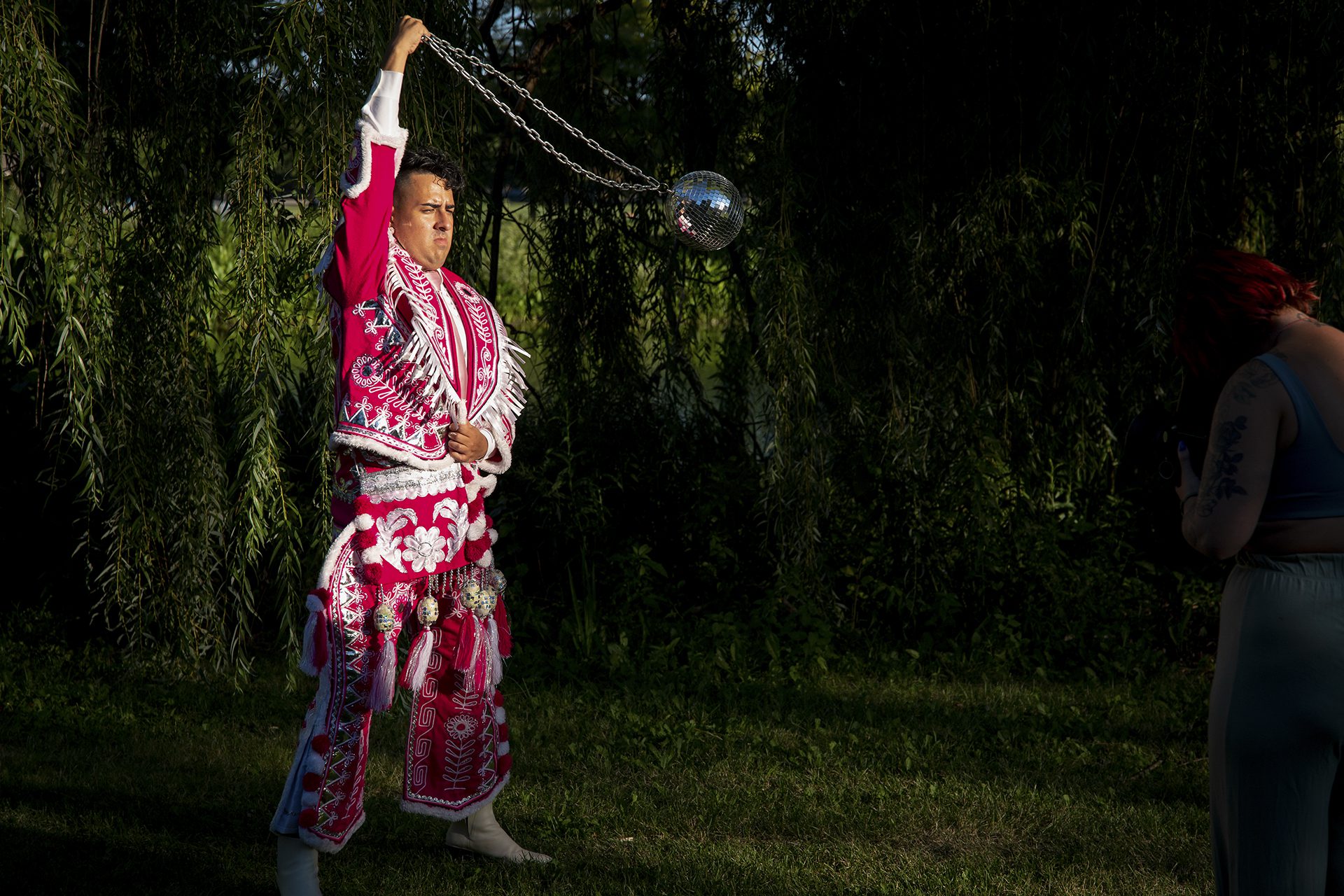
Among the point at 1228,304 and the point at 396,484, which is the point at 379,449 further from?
the point at 1228,304

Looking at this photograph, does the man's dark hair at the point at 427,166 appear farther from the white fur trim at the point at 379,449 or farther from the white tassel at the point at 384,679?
the white tassel at the point at 384,679

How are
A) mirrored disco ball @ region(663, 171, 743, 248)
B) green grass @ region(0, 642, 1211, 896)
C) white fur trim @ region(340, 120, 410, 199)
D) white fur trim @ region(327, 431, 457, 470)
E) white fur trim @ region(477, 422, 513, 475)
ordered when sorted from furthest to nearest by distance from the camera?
1. mirrored disco ball @ region(663, 171, 743, 248)
2. green grass @ region(0, 642, 1211, 896)
3. white fur trim @ region(477, 422, 513, 475)
4. white fur trim @ region(327, 431, 457, 470)
5. white fur trim @ region(340, 120, 410, 199)

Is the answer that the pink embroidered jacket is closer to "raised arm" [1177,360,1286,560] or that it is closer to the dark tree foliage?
the dark tree foliage

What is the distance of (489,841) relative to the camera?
11.7ft

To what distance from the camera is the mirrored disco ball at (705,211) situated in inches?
144

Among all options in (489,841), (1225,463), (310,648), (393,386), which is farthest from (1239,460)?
(489,841)

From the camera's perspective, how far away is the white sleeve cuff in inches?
116

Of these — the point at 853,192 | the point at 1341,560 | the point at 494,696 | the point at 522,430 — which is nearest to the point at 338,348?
the point at 494,696

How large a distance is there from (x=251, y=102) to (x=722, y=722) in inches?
109

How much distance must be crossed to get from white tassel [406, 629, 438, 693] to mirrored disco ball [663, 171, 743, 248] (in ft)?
4.34

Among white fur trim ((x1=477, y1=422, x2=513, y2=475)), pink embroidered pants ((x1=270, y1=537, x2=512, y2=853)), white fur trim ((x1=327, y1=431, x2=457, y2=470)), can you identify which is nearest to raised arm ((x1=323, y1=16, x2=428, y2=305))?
white fur trim ((x1=327, y1=431, x2=457, y2=470))

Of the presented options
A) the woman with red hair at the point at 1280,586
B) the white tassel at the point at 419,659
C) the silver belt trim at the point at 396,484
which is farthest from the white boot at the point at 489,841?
the woman with red hair at the point at 1280,586

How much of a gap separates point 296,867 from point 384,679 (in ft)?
1.67

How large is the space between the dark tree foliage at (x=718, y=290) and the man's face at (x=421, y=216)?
0.88m
